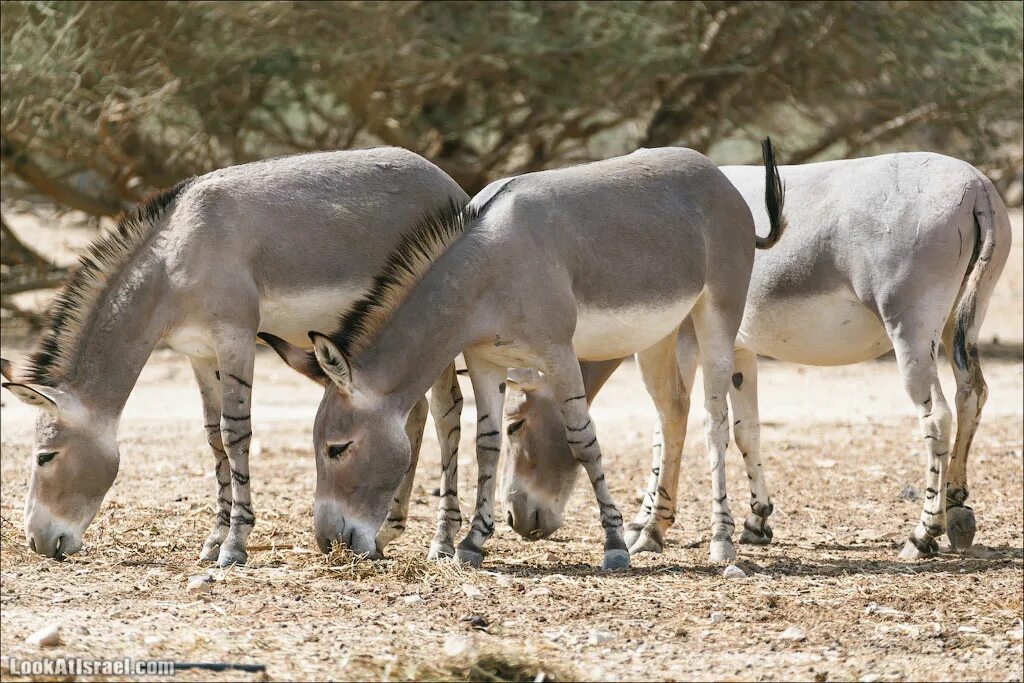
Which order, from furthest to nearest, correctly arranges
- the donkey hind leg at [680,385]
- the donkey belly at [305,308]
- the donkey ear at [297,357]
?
the donkey hind leg at [680,385] → the donkey belly at [305,308] → the donkey ear at [297,357]

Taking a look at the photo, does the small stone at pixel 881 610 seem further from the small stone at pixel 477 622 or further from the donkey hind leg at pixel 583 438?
the small stone at pixel 477 622

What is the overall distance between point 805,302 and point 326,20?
27.4 feet

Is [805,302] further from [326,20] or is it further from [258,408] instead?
[326,20]

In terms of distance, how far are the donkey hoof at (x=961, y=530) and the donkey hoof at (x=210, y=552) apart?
13.3 ft

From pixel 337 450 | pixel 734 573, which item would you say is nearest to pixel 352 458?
pixel 337 450

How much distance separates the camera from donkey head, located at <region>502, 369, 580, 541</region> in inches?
286

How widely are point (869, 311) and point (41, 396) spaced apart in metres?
4.59

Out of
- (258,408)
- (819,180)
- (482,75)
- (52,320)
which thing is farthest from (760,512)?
(482,75)

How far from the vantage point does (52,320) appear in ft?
20.9

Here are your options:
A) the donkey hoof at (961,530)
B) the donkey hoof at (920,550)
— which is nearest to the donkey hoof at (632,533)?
the donkey hoof at (920,550)

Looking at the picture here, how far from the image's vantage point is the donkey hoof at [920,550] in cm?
724

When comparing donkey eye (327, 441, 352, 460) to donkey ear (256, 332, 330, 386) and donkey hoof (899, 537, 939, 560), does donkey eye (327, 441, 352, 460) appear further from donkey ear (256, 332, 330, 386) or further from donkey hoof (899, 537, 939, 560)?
donkey hoof (899, 537, 939, 560)

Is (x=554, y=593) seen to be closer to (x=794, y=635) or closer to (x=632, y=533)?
(x=794, y=635)

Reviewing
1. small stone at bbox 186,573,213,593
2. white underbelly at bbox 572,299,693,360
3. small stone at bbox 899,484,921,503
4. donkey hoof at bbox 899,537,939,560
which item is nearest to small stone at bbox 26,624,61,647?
small stone at bbox 186,573,213,593
